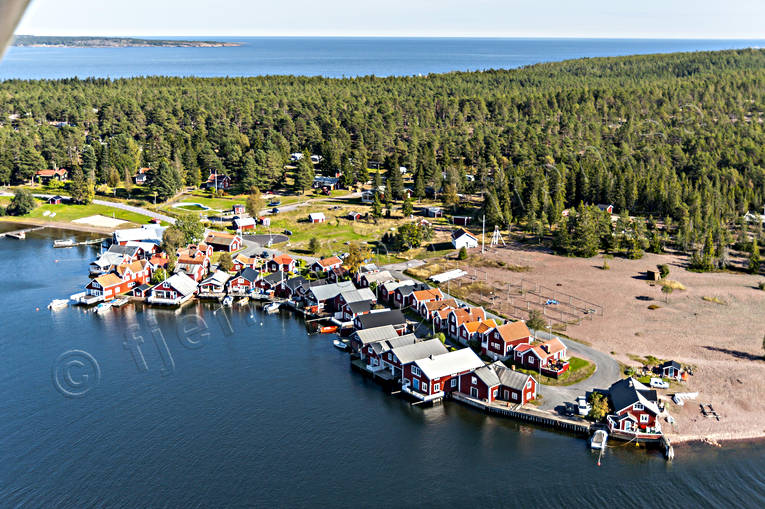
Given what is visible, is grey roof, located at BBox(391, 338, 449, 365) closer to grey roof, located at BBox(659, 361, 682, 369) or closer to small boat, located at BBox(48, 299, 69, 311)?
grey roof, located at BBox(659, 361, 682, 369)

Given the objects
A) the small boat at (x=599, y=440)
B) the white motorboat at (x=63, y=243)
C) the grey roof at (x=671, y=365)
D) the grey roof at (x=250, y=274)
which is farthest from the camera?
the white motorboat at (x=63, y=243)

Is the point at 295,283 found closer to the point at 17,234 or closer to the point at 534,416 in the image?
the point at 534,416

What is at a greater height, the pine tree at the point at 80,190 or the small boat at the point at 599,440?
the pine tree at the point at 80,190

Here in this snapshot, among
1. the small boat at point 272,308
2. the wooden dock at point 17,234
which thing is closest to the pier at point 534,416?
the small boat at point 272,308

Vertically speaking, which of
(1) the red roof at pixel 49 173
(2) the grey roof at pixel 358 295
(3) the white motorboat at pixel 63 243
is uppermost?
(1) the red roof at pixel 49 173

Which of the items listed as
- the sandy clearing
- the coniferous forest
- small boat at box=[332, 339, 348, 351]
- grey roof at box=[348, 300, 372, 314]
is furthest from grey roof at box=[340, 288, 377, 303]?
the coniferous forest

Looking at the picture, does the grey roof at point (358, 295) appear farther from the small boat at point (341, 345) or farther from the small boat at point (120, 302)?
the small boat at point (120, 302)

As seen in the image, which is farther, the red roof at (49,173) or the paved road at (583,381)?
the red roof at (49,173)

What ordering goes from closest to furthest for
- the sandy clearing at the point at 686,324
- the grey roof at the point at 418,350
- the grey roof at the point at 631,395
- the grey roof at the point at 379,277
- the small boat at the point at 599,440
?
the small boat at the point at 599,440
the grey roof at the point at 631,395
the sandy clearing at the point at 686,324
the grey roof at the point at 418,350
the grey roof at the point at 379,277
